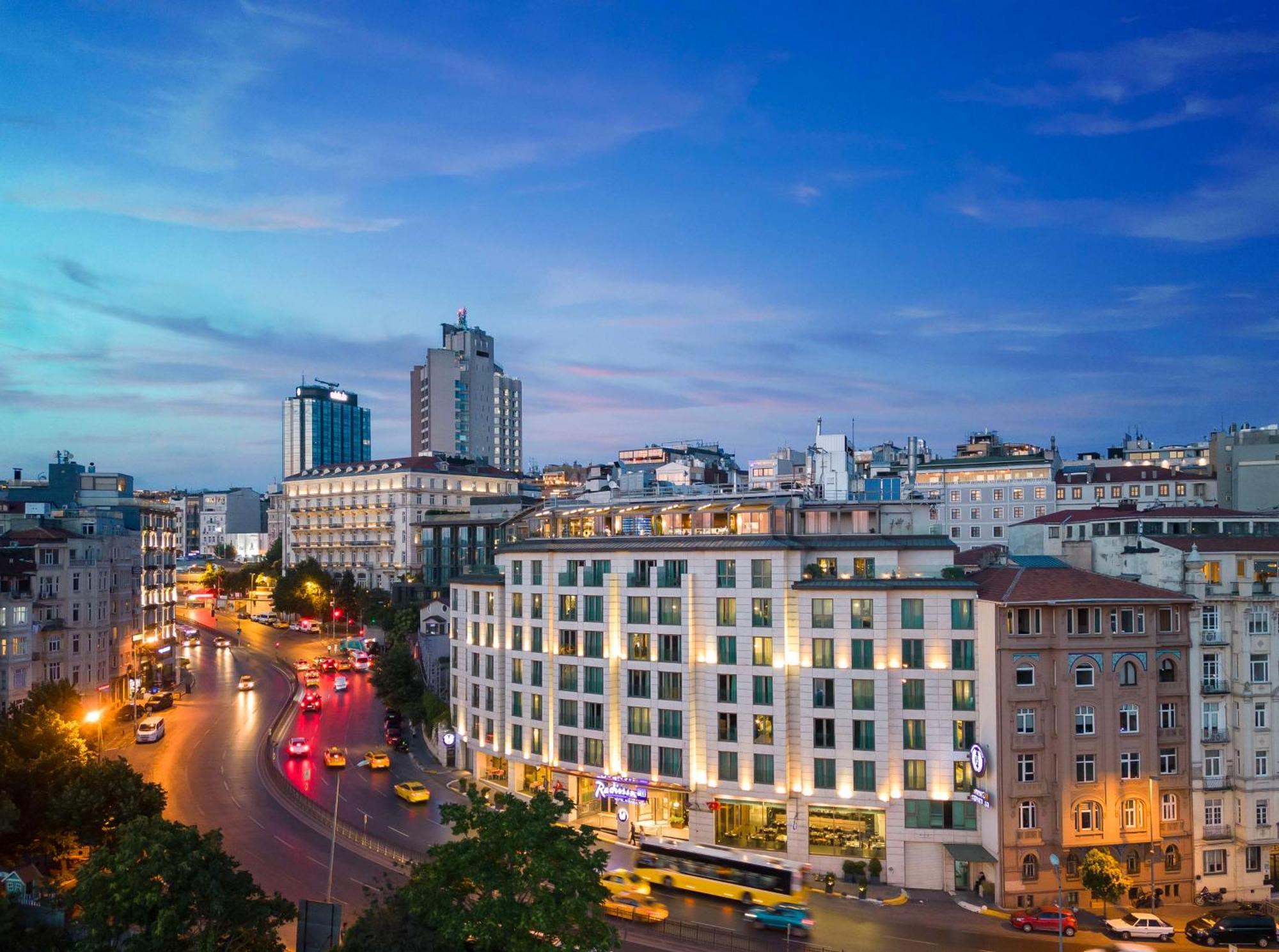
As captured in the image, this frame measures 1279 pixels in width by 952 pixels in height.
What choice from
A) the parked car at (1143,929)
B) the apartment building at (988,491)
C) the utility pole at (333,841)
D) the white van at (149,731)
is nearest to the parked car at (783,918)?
the parked car at (1143,929)

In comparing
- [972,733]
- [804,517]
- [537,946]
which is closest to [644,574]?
[804,517]

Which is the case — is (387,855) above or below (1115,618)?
below

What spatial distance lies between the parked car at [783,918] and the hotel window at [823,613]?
1720cm

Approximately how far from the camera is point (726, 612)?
6384cm

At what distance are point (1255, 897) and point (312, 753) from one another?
7315 cm

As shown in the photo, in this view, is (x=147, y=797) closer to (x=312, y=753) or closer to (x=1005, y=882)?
(x=312, y=753)

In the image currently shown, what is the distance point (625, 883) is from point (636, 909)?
3.21 metres

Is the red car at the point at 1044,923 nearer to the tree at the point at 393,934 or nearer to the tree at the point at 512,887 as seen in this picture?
the tree at the point at 512,887

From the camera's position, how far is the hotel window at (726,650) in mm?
63206

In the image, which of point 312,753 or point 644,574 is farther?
point 312,753

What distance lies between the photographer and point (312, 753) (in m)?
86.0

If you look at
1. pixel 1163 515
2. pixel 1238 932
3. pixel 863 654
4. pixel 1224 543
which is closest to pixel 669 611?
pixel 863 654

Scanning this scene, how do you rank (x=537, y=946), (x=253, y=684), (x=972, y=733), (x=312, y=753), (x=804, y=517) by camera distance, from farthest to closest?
(x=253, y=684) < (x=312, y=753) < (x=804, y=517) < (x=972, y=733) < (x=537, y=946)

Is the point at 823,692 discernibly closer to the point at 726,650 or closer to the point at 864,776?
the point at 864,776
